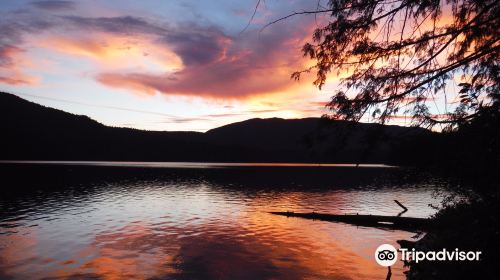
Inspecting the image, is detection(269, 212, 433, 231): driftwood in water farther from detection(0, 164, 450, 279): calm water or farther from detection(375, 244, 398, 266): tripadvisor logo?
detection(375, 244, 398, 266): tripadvisor logo

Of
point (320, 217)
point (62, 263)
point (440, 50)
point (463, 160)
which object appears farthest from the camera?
point (320, 217)

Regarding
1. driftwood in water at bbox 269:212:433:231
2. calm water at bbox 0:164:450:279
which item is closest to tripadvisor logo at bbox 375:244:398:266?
calm water at bbox 0:164:450:279

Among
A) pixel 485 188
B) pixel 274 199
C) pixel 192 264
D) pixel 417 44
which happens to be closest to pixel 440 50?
pixel 417 44

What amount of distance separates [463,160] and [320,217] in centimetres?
4234

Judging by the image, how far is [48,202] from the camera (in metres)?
63.6

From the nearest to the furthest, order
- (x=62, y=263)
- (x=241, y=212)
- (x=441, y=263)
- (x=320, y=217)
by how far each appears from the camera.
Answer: (x=441, y=263) → (x=62, y=263) → (x=320, y=217) → (x=241, y=212)

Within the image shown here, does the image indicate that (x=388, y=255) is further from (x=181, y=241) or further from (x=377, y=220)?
(x=377, y=220)

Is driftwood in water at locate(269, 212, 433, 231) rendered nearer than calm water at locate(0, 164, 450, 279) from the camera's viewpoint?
No

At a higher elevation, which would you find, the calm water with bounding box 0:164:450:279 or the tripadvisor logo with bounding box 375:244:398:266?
the tripadvisor logo with bounding box 375:244:398:266

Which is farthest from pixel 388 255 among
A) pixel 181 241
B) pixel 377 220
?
pixel 377 220

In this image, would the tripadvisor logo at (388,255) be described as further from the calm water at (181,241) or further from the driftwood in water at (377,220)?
the driftwood in water at (377,220)

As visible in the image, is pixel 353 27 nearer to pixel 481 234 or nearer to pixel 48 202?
pixel 481 234

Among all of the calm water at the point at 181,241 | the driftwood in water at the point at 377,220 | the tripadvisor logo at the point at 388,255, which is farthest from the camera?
the driftwood in water at the point at 377,220

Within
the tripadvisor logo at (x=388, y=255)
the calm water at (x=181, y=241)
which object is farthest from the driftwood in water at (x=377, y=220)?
the tripadvisor logo at (x=388, y=255)
